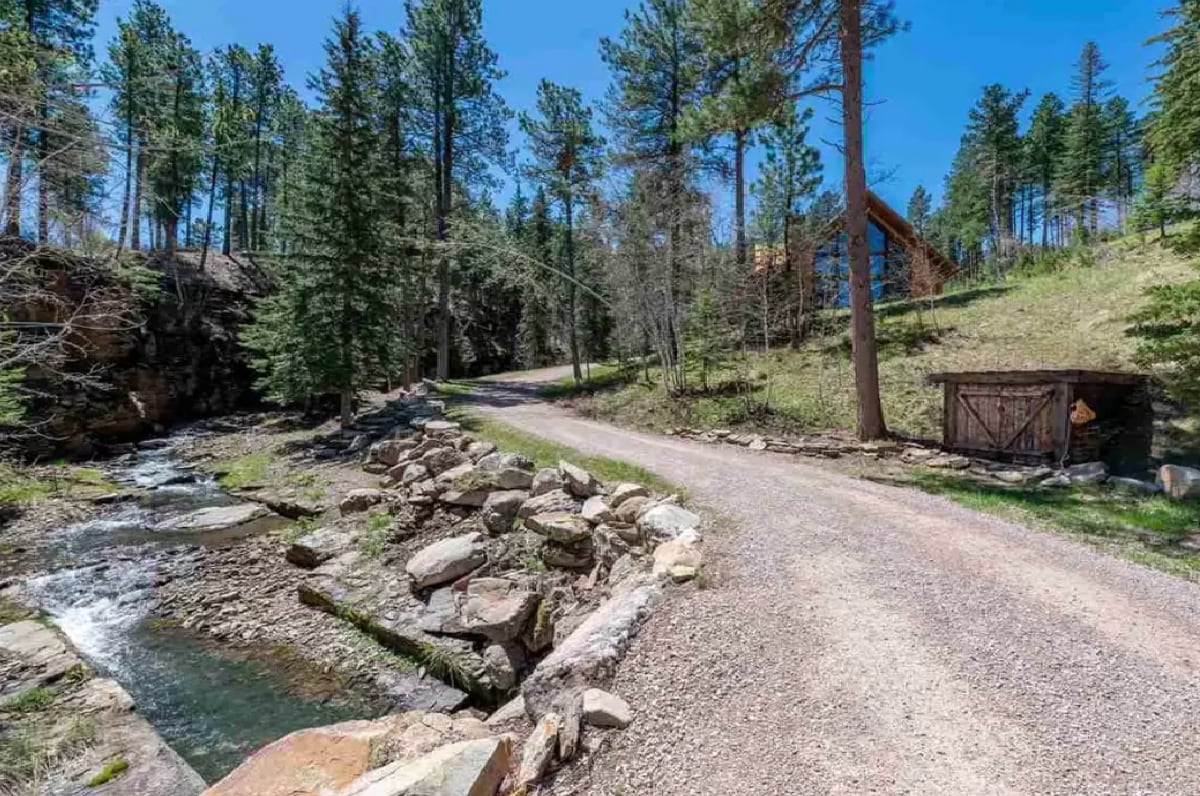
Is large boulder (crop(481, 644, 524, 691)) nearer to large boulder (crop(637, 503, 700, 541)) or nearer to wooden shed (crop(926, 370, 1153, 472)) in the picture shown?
large boulder (crop(637, 503, 700, 541))

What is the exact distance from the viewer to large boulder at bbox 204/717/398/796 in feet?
10.6

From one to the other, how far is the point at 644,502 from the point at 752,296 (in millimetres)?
10256

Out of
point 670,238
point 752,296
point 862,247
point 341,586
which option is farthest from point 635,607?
point 752,296

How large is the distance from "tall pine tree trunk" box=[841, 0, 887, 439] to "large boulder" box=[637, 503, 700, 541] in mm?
6051

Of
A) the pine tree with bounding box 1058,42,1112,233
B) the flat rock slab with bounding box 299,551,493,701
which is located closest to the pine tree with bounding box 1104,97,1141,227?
the pine tree with bounding box 1058,42,1112,233

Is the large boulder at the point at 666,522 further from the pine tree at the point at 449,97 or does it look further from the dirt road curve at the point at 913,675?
the pine tree at the point at 449,97

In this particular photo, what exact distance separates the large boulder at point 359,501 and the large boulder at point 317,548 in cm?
92

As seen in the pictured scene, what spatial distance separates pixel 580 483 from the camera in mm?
7285

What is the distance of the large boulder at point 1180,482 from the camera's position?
7156 millimetres

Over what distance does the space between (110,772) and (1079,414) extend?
41.1 ft

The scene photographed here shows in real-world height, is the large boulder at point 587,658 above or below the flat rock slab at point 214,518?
above

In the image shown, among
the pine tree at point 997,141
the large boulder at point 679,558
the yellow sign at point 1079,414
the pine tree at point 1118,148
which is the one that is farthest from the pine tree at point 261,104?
the pine tree at point 1118,148

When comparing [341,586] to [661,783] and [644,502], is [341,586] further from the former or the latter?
[661,783]

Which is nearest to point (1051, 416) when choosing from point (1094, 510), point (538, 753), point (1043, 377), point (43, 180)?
point (1043, 377)
